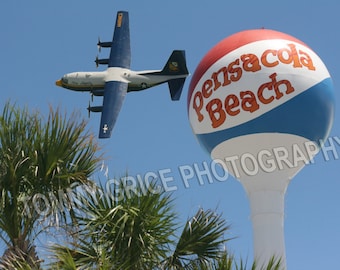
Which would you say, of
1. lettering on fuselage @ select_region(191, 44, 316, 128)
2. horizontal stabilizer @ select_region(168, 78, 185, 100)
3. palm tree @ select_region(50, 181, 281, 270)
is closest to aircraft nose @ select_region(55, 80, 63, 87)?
horizontal stabilizer @ select_region(168, 78, 185, 100)

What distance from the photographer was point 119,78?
37406mm

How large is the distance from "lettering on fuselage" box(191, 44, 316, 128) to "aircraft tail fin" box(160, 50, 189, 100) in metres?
21.7

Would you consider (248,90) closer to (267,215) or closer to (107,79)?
(267,215)

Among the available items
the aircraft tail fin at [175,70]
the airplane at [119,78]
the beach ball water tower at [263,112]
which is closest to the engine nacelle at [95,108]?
the airplane at [119,78]

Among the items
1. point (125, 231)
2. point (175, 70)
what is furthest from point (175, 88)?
point (125, 231)

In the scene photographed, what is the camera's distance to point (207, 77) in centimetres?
1588

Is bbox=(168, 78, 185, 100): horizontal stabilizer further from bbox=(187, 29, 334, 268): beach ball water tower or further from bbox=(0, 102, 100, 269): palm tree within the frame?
bbox=(0, 102, 100, 269): palm tree

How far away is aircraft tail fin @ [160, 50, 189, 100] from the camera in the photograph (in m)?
37.5

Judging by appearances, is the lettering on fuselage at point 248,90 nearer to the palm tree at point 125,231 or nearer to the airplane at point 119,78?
the palm tree at point 125,231

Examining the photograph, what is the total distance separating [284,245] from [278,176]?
1831 mm

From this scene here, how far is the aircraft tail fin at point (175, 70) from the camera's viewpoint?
3750cm

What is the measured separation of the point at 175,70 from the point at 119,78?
334cm

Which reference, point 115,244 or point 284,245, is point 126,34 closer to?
point 284,245

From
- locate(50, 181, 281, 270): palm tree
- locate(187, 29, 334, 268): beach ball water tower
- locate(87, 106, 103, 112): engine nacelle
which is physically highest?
locate(87, 106, 103, 112): engine nacelle
